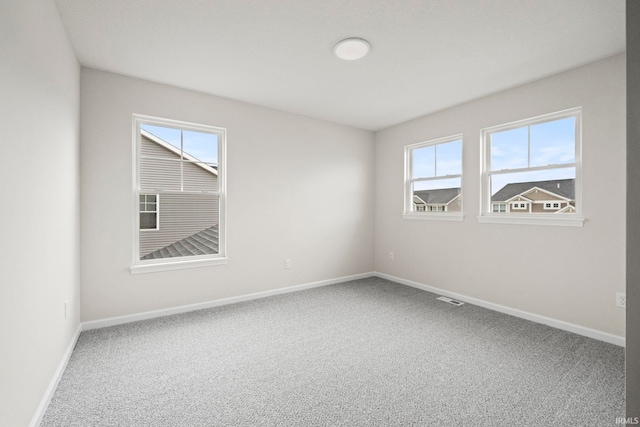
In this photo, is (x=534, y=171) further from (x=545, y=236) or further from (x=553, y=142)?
(x=545, y=236)

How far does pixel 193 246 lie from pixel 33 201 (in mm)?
1922

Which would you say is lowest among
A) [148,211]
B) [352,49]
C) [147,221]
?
[147,221]

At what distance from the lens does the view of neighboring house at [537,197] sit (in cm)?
→ 293

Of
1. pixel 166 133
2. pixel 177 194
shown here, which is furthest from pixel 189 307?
pixel 166 133

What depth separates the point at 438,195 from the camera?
4172 mm

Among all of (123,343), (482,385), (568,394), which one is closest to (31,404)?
(123,343)

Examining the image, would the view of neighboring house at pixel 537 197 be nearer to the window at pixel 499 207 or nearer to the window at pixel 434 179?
the window at pixel 499 207

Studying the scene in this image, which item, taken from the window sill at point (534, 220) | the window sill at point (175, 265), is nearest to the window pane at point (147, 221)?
the window sill at point (175, 265)

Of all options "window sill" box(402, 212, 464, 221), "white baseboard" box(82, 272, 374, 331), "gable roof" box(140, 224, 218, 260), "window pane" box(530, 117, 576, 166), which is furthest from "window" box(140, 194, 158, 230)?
"window pane" box(530, 117, 576, 166)

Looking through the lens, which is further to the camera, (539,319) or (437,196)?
(437,196)

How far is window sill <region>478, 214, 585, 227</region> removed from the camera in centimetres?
280

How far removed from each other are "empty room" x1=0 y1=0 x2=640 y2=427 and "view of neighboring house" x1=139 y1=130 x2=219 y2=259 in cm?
2

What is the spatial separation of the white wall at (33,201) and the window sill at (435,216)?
4.03 metres

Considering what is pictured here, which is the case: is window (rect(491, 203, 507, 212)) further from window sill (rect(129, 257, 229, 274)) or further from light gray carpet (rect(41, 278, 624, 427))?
window sill (rect(129, 257, 229, 274))
